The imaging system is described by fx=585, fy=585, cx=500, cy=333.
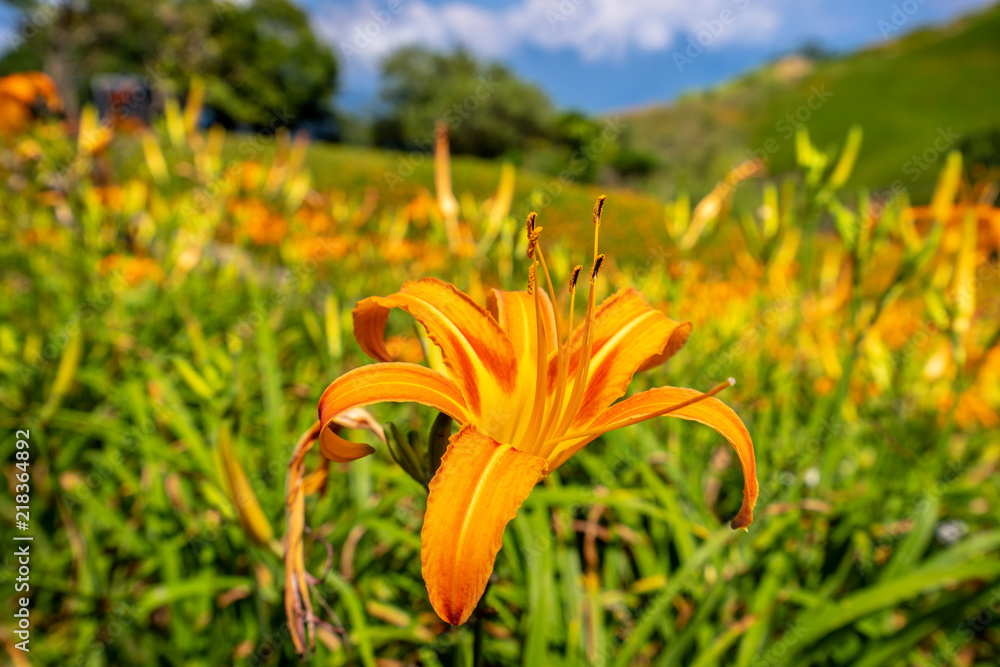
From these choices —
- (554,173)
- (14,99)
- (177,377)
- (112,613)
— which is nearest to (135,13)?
(554,173)

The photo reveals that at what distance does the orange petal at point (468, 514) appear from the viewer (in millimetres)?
440

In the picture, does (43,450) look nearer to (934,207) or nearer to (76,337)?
(76,337)

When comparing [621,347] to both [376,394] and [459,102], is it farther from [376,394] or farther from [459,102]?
[459,102]

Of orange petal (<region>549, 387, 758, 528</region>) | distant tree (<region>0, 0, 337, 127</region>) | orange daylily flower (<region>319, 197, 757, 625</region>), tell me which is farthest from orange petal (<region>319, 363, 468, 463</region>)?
distant tree (<region>0, 0, 337, 127</region>)

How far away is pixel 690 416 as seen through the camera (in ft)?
1.91

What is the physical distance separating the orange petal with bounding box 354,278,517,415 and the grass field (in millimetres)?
251

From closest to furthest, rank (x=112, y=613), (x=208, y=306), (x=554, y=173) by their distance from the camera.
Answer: (x=112, y=613) < (x=208, y=306) < (x=554, y=173)

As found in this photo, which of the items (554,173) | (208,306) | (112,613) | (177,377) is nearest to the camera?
(112,613)

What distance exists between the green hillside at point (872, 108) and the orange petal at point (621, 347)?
1904 cm

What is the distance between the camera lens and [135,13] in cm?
1248

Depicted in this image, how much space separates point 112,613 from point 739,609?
1448 mm

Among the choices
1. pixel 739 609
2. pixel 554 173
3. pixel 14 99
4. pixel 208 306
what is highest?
pixel 554 173

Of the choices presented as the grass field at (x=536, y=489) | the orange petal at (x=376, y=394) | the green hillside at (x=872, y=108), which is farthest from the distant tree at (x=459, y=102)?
the orange petal at (x=376, y=394)

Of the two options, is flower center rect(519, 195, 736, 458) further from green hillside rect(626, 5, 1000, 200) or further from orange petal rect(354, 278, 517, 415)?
green hillside rect(626, 5, 1000, 200)
